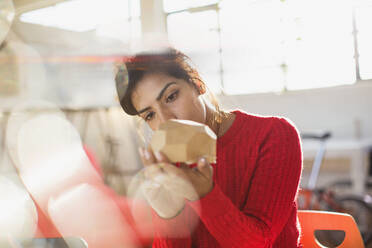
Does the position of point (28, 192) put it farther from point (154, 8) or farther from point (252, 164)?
point (154, 8)

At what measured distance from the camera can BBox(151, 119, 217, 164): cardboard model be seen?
0.95 feet

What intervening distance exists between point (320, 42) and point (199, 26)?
96 cm

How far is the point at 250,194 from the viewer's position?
50 cm

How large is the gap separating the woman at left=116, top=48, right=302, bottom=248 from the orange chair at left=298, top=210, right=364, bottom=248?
20 cm

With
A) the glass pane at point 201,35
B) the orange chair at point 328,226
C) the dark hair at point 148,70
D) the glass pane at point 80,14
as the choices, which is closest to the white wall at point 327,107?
the glass pane at point 201,35

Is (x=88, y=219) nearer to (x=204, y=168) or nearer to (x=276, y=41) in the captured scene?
(x=204, y=168)

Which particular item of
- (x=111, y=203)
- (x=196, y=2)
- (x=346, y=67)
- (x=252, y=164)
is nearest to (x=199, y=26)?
(x=196, y=2)

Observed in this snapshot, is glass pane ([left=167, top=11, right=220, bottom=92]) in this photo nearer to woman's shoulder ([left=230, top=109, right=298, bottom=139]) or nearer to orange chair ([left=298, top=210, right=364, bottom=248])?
orange chair ([left=298, top=210, right=364, bottom=248])

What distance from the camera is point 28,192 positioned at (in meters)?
0.93

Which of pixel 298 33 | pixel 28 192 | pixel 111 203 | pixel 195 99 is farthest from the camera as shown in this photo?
pixel 298 33

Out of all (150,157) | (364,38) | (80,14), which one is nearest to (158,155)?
(150,157)

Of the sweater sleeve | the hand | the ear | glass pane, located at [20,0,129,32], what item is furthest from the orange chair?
glass pane, located at [20,0,129,32]

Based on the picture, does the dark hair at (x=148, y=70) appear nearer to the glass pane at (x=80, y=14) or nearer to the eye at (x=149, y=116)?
the eye at (x=149, y=116)

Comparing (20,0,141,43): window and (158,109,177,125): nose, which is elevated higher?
(20,0,141,43): window
